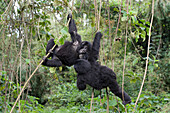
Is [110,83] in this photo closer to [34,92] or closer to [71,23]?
[71,23]

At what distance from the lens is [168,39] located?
3.47m

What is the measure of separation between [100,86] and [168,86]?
2.95m

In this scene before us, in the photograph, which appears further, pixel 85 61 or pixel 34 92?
pixel 34 92

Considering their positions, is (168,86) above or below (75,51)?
below

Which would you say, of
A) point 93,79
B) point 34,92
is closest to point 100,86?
point 93,79

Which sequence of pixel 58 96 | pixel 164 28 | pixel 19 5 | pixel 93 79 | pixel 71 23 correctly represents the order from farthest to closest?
1. pixel 164 28
2. pixel 58 96
3. pixel 19 5
4. pixel 71 23
5. pixel 93 79

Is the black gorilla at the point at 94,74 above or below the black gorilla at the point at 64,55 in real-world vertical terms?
below

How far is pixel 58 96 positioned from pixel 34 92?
83cm

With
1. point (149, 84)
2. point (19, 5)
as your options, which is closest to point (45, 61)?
point (19, 5)

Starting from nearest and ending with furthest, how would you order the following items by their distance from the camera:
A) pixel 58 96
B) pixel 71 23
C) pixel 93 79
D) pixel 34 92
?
1. pixel 93 79
2. pixel 71 23
3. pixel 58 96
4. pixel 34 92

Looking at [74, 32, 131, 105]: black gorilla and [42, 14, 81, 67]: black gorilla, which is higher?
[42, 14, 81, 67]: black gorilla

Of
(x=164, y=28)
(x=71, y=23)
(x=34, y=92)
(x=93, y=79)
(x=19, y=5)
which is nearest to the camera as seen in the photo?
(x=93, y=79)

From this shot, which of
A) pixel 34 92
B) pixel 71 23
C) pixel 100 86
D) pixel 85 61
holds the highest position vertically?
pixel 71 23

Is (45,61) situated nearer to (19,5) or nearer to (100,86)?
(100,86)
